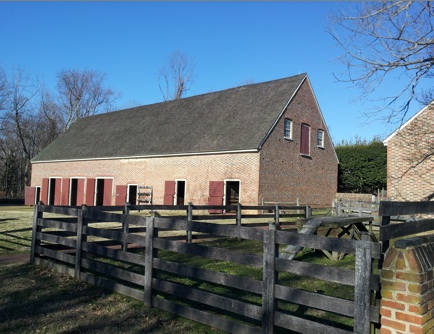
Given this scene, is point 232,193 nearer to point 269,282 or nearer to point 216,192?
point 216,192

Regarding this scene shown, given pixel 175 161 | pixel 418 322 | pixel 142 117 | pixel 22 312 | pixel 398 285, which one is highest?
pixel 142 117

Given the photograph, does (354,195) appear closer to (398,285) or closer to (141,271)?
(141,271)

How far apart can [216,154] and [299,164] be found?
17.7 feet

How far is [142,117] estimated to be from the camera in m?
32.9

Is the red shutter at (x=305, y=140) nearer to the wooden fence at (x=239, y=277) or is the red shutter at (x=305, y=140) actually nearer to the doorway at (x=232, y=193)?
the doorway at (x=232, y=193)

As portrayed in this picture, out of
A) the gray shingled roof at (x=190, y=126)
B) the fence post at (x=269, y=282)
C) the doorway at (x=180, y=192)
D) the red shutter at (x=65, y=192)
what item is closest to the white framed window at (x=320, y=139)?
the gray shingled roof at (x=190, y=126)

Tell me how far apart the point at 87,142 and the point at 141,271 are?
28763 mm

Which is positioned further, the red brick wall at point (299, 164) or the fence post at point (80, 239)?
the red brick wall at point (299, 164)

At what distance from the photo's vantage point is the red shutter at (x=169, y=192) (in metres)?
25.0

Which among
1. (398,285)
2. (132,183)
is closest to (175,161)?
(132,183)

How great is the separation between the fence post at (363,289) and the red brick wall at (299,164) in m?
18.1

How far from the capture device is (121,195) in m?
28.2

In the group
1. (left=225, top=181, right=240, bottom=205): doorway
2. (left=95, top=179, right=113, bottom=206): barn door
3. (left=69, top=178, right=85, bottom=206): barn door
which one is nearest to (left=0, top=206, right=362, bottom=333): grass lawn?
(left=225, top=181, right=240, bottom=205): doorway

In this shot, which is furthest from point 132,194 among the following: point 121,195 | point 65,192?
point 65,192
